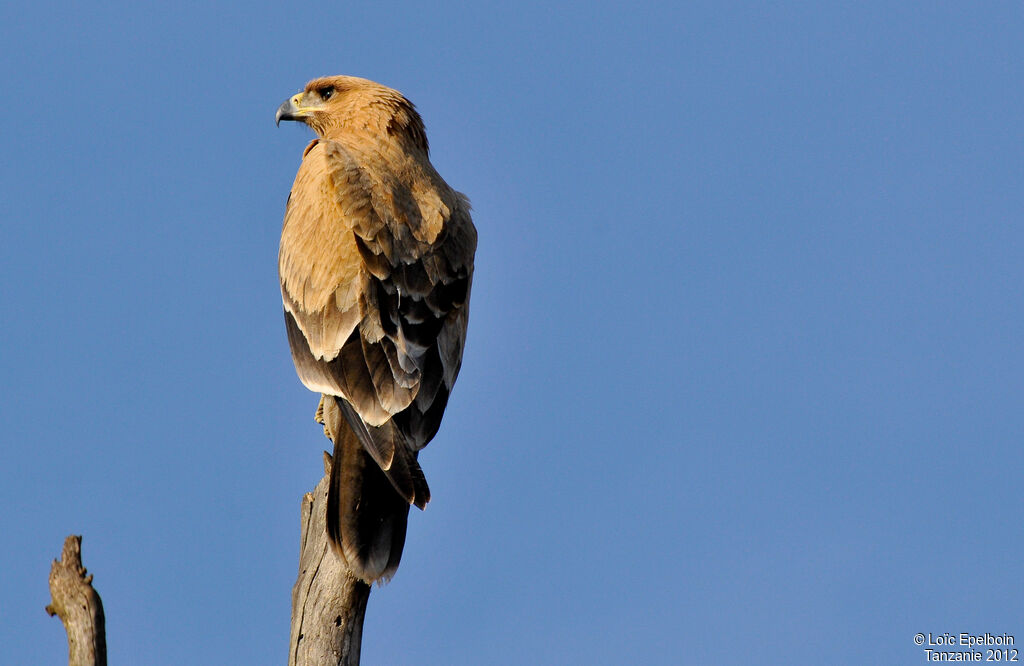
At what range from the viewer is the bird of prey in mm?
6262

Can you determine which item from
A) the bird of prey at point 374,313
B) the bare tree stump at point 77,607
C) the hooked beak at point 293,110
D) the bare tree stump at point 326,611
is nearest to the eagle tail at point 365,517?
the bird of prey at point 374,313

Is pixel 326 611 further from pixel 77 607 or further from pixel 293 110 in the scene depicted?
pixel 293 110

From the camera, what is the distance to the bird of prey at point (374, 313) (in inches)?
247

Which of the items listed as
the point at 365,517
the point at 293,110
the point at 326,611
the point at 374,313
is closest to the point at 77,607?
the point at 326,611

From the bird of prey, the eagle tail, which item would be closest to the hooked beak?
the bird of prey

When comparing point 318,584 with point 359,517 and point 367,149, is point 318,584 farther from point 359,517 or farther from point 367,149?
point 367,149

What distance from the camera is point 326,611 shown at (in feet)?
20.7

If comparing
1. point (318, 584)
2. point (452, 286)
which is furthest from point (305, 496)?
point (452, 286)

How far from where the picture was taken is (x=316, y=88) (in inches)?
368

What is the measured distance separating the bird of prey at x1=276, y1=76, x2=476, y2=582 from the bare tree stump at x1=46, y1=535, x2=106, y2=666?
3.90 ft

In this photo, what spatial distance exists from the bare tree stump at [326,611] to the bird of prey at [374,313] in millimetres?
245

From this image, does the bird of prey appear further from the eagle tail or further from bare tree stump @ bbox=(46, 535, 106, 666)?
bare tree stump @ bbox=(46, 535, 106, 666)

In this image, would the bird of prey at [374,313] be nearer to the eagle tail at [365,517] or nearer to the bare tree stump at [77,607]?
the eagle tail at [365,517]

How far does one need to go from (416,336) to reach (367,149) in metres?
1.74
